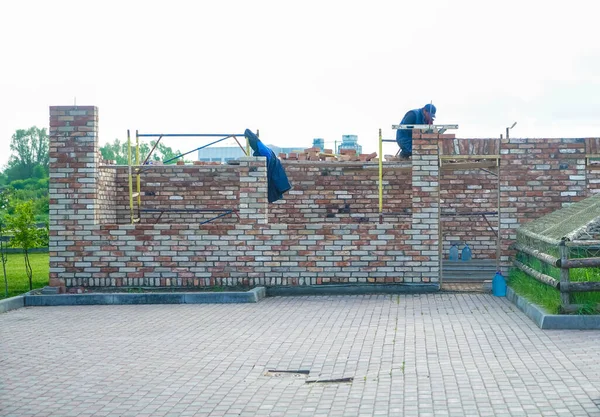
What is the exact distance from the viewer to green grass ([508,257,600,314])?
32.7 ft

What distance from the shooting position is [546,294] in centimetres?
1073

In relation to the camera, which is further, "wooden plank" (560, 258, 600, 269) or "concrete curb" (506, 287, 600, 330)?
"wooden plank" (560, 258, 600, 269)

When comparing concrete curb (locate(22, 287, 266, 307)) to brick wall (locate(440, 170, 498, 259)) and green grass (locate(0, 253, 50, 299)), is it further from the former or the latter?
brick wall (locate(440, 170, 498, 259))

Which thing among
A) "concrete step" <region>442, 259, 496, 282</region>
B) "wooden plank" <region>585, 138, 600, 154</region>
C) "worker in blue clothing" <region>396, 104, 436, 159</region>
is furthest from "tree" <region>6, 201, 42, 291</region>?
"wooden plank" <region>585, 138, 600, 154</region>

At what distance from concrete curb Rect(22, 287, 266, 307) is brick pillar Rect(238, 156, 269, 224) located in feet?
3.94

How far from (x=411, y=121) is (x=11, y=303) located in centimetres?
706

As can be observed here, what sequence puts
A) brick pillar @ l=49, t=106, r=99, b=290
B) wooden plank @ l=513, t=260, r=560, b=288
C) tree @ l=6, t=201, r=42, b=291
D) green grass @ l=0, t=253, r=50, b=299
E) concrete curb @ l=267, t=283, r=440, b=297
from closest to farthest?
wooden plank @ l=513, t=260, r=560, b=288, concrete curb @ l=267, t=283, r=440, b=297, brick pillar @ l=49, t=106, r=99, b=290, tree @ l=6, t=201, r=42, b=291, green grass @ l=0, t=253, r=50, b=299

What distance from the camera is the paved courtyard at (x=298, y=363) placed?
6418 millimetres

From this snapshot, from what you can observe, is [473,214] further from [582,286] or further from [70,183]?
[70,183]

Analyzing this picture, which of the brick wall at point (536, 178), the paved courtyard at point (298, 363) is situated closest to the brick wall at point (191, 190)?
the paved courtyard at point (298, 363)

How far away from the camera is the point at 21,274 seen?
58.2 feet

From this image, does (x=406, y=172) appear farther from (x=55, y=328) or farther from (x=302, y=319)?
(x=55, y=328)

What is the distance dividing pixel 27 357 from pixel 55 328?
80.2 inches

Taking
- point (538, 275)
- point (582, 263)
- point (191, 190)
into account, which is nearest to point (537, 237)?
point (538, 275)
